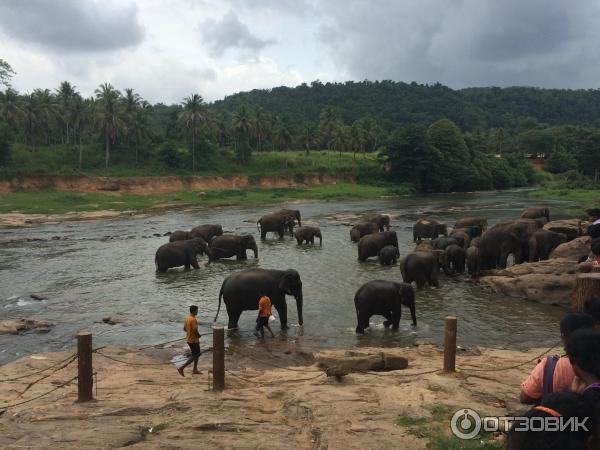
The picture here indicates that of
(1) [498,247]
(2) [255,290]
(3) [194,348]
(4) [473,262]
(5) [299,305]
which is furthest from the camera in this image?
(1) [498,247]

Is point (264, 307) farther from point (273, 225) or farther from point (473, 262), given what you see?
point (273, 225)

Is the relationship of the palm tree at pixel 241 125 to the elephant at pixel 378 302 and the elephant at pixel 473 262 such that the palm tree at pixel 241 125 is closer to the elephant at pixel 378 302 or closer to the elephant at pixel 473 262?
the elephant at pixel 473 262

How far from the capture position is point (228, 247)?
71.9 feet

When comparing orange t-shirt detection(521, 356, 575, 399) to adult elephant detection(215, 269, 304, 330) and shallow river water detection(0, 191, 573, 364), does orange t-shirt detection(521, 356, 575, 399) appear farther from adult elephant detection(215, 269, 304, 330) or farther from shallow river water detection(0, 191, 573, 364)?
adult elephant detection(215, 269, 304, 330)

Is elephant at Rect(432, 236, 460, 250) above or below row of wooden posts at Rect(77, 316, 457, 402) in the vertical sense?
above

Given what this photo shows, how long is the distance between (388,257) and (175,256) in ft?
25.9

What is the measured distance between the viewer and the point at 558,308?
44.5 ft

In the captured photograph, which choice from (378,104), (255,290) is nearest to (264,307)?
(255,290)

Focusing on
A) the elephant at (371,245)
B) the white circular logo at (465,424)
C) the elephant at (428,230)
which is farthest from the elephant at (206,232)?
the white circular logo at (465,424)

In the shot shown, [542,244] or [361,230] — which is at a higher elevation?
[542,244]

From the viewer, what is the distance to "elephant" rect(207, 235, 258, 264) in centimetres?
2178

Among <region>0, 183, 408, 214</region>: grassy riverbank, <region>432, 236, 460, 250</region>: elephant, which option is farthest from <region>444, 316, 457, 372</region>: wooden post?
<region>0, 183, 408, 214</region>: grassy riverbank

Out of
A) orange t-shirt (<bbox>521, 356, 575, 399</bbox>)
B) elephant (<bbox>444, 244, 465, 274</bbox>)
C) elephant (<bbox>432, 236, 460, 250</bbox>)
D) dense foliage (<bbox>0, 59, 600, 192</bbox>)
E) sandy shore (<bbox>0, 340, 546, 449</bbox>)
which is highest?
dense foliage (<bbox>0, 59, 600, 192</bbox>)

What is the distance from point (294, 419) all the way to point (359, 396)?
104 cm
